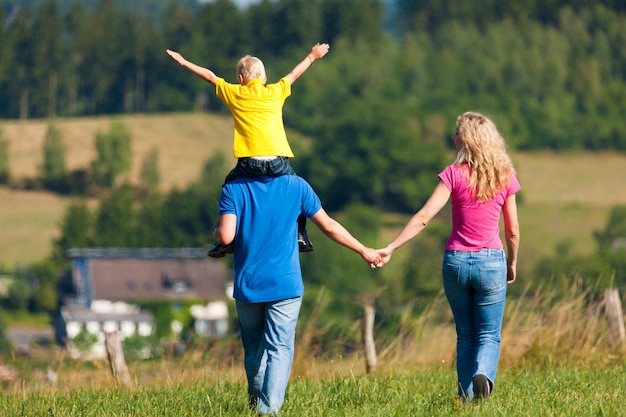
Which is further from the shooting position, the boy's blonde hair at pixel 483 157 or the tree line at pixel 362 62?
the tree line at pixel 362 62

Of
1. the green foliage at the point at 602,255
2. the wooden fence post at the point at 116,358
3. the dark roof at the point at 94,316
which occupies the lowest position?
the dark roof at the point at 94,316

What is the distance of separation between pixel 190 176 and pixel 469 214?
324 ft

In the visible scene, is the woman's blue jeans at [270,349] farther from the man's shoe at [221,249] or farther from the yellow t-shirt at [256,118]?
the yellow t-shirt at [256,118]

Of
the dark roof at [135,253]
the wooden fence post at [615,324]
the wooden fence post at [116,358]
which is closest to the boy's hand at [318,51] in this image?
the wooden fence post at [116,358]

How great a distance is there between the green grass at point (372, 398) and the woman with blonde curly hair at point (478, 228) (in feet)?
1.03

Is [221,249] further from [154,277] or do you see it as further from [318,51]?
[154,277]

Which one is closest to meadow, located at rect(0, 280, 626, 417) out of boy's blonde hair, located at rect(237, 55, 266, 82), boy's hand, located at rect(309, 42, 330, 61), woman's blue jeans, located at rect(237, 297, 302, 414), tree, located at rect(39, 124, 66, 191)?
Answer: woman's blue jeans, located at rect(237, 297, 302, 414)

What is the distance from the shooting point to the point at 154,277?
248 ft

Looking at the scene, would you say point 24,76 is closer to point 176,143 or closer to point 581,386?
point 176,143

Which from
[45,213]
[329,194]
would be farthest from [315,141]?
[45,213]

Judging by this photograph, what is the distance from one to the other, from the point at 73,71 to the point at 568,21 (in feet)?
203

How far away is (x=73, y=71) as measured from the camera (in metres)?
138

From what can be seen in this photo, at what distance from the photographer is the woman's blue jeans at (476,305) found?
6.30m

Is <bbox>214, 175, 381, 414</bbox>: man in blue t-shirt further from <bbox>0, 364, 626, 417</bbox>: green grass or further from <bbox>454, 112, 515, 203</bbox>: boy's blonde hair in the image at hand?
<bbox>454, 112, 515, 203</bbox>: boy's blonde hair
